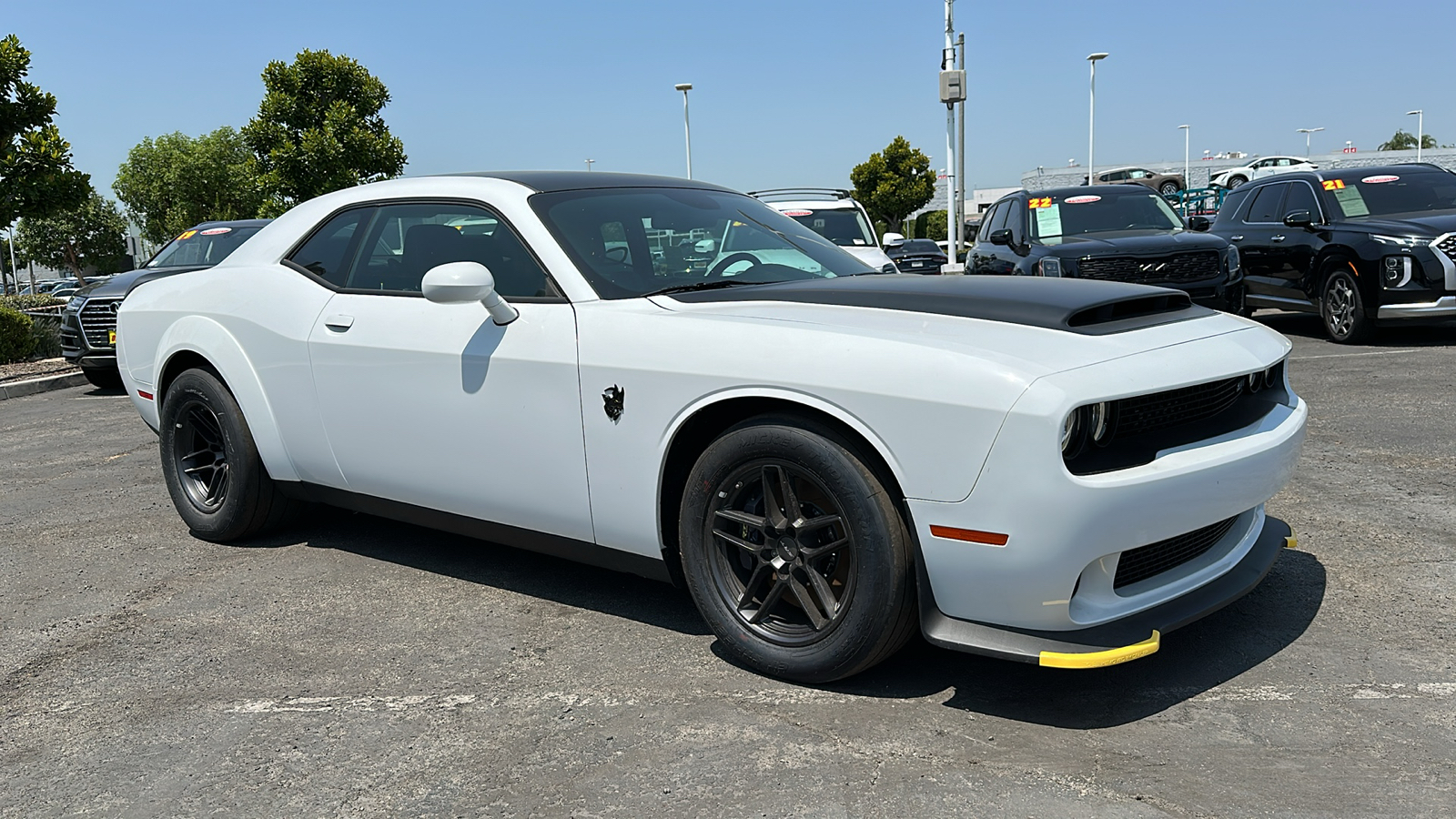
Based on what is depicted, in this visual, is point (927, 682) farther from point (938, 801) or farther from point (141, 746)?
point (141, 746)

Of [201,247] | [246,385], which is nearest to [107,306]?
[201,247]

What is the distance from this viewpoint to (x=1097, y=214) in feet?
36.4

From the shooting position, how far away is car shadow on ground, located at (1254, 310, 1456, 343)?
33.5 feet

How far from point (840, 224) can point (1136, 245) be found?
130 inches

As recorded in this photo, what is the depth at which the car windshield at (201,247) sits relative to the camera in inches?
465

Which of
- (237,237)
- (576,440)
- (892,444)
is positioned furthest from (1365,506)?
(237,237)

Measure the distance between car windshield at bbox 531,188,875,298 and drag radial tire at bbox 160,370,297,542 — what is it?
1.78 m

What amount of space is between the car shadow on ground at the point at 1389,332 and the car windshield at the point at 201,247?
393 inches

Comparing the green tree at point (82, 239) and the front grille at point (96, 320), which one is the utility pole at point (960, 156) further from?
the green tree at point (82, 239)

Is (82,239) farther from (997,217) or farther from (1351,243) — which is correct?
(1351,243)

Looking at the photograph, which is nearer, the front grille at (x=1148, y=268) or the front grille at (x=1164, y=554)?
the front grille at (x=1164, y=554)

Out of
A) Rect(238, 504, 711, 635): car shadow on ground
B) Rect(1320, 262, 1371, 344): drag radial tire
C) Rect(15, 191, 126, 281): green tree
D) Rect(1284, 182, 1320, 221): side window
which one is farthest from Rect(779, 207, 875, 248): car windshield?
Rect(15, 191, 126, 281): green tree

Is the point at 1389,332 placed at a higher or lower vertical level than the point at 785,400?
lower

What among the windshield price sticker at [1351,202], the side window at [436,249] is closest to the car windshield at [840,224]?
the windshield price sticker at [1351,202]
